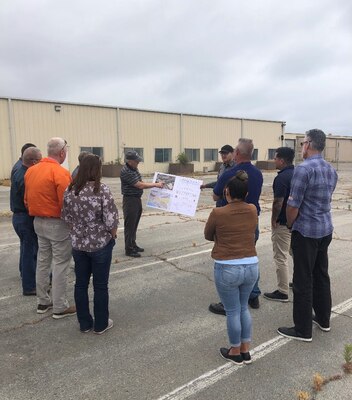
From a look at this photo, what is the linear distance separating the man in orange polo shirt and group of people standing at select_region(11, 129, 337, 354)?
1 centimetres

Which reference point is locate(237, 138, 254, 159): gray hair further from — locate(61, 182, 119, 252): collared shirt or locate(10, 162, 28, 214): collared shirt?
locate(10, 162, 28, 214): collared shirt

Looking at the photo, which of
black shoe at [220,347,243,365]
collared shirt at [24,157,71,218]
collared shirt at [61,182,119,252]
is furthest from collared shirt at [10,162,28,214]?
black shoe at [220,347,243,365]

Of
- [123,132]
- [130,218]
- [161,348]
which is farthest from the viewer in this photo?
[123,132]

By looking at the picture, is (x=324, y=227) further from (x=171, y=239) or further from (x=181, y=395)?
(x=171, y=239)

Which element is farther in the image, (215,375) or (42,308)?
(42,308)

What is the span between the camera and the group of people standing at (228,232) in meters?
3.21

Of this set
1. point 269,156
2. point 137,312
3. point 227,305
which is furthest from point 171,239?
point 269,156

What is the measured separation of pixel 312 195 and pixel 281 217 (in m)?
1.04

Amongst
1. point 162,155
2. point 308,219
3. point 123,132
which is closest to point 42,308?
point 308,219

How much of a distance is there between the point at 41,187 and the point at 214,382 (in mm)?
2676

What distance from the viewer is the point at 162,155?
32.6 meters

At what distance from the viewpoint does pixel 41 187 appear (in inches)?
163

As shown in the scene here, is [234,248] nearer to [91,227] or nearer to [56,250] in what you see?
[91,227]

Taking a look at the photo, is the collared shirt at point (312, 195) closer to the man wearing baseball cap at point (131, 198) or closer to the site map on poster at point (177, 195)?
the site map on poster at point (177, 195)
